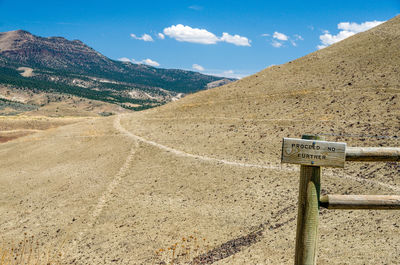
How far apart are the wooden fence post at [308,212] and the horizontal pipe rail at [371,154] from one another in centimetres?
48

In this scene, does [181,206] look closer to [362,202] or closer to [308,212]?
[308,212]

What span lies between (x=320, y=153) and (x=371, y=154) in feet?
2.62

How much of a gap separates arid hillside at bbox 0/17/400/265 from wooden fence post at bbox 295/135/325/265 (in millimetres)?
5262

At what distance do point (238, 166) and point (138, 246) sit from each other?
29.4 ft

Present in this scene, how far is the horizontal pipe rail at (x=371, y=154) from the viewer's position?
4449mm

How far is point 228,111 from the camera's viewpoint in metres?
34.2

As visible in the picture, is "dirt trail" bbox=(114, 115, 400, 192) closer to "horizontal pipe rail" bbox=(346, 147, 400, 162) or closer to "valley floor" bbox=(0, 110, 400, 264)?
"valley floor" bbox=(0, 110, 400, 264)

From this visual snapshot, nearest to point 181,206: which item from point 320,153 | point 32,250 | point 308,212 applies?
point 32,250

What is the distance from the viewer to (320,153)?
436 centimetres

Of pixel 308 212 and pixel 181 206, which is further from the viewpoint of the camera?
pixel 181 206

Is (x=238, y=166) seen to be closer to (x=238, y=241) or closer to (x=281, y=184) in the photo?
(x=281, y=184)

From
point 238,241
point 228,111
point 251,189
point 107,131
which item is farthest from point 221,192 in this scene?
point 107,131

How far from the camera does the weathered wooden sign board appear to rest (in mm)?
4344

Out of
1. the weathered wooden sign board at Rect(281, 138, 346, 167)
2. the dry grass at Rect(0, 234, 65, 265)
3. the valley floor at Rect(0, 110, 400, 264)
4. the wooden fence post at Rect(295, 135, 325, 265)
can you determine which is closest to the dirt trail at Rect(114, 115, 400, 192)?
the valley floor at Rect(0, 110, 400, 264)
